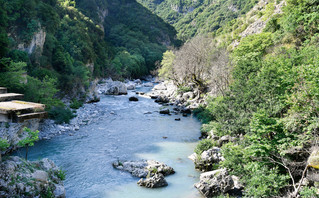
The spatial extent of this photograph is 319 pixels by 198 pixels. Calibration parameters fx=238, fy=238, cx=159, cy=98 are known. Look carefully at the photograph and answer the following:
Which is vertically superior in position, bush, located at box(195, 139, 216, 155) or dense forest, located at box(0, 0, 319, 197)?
dense forest, located at box(0, 0, 319, 197)

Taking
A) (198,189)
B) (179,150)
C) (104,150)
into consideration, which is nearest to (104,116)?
(104,150)

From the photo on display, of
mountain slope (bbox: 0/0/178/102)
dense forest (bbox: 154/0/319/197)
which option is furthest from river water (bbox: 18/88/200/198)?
mountain slope (bbox: 0/0/178/102)

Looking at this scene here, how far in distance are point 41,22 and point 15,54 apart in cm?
900

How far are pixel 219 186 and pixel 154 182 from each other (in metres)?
3.87

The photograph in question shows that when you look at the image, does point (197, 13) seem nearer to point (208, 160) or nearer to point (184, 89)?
point (184, 89)

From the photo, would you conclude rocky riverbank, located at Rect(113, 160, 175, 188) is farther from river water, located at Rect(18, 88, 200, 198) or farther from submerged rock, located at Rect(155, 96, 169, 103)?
submerged rock, located at Rect(155, 96, 169, 103)

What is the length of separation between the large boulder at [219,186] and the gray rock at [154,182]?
2.16 m

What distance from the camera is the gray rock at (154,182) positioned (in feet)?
47.7

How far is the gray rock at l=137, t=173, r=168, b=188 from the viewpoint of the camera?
47.7ft

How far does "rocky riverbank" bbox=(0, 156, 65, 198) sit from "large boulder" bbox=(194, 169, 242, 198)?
7.63 m

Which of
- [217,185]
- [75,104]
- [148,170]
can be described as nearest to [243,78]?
[217,185]

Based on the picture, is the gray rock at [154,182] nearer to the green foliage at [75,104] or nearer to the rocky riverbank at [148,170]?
the rocky riverbank at [148,170]

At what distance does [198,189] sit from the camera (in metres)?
14.0

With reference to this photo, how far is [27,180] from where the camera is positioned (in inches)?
395
